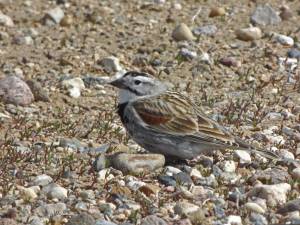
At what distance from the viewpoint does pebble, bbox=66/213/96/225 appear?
311 inches

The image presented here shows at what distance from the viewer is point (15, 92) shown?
12008mm

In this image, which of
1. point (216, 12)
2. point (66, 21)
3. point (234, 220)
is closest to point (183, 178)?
point (234, 220)

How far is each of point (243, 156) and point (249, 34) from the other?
5099mm

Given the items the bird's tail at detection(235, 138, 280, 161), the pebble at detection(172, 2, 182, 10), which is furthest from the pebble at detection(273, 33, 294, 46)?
the bird's tail at detection(235, 138, 280, 161)

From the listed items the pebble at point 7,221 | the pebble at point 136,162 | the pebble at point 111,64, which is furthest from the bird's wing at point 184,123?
the pebble at point 111,64

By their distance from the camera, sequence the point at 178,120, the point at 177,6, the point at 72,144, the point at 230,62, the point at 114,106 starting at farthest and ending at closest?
the point at 177,6 < the point at 230,62 < the point at 114,106 < the point at 72,144 < the point at 178,120

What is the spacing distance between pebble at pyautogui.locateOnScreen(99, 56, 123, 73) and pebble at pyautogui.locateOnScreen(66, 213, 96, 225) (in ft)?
18.6

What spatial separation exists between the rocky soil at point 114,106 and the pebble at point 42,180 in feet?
0.04

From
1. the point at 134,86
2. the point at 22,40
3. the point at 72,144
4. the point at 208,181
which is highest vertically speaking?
the point at 134,86

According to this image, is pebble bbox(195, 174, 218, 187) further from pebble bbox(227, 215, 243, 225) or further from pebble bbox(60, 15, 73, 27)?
pebble bbox(60, 15, 73, 27)

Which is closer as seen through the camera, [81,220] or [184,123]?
[81,220]

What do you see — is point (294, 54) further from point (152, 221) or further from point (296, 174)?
point (152, 221)

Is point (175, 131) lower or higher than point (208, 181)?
higher

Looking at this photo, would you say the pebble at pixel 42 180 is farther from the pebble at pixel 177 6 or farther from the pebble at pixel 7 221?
the pebble at pixel 177 6
